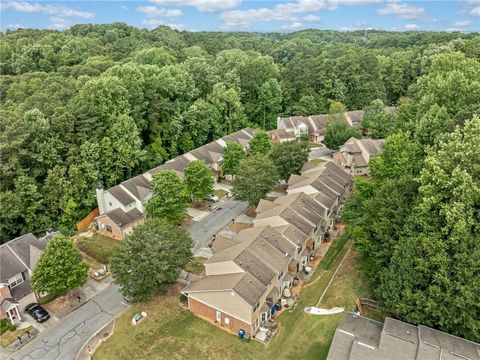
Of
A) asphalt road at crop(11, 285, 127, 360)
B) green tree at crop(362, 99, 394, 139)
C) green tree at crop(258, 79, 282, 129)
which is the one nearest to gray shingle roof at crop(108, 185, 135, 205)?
asphalt road at crop(11, 285, 127, 360)

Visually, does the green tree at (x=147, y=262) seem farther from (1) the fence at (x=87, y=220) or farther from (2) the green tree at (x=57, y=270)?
(1) the fence at (x=87, y=220)

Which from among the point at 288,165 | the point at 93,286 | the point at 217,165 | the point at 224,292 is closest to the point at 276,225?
the point at 224,292

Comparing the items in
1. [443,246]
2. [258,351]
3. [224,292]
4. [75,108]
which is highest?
[75,108]

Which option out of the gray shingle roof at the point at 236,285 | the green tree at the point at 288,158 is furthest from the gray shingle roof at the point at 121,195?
the green tree at the point at 288,158

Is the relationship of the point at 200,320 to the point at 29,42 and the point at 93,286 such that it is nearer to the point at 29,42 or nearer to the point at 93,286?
the point at 93,286

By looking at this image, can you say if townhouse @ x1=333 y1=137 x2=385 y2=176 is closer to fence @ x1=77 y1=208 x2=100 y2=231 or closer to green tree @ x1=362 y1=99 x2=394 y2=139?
green tree @ x1=362 y1=99 x2=394 y2=139

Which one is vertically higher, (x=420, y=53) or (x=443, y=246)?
(x=420, y=53)

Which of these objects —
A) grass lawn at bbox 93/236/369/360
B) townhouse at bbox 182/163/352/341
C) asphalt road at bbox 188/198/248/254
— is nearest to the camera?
grass lawn at bbox 93/236/369/360
